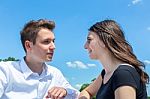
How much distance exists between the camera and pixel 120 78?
287cm

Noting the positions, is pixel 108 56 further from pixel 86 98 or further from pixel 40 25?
pixel 40 25

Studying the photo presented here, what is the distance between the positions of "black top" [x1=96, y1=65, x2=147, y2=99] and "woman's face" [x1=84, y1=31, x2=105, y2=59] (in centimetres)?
29

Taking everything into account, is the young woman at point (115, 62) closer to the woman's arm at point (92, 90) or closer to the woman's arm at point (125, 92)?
the woman's arm at point (125, 92)

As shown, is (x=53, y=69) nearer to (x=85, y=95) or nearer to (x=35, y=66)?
(x=35, y=66)

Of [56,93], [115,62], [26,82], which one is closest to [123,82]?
[115,62]

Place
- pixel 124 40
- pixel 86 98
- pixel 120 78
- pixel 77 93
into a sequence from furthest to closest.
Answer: pixel 77 93 < pixel 86 98 < pixel 124 40 < pixel 120 78

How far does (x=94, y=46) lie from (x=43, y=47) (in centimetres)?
112

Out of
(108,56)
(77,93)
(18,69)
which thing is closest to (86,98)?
(77,93)

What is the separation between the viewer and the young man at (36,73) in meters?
3.80

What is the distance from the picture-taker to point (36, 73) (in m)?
4.07

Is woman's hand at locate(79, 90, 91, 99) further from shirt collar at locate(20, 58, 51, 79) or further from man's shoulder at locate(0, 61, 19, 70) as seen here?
man's shoulder at locate(0, 61, 19, 70)

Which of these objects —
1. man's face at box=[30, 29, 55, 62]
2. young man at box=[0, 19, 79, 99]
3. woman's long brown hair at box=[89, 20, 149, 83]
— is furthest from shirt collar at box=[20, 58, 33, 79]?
woman's long brown hair at box=[89, 20, 149, 83]

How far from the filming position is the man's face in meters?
4.14

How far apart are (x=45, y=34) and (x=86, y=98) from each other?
1177 millimetres
